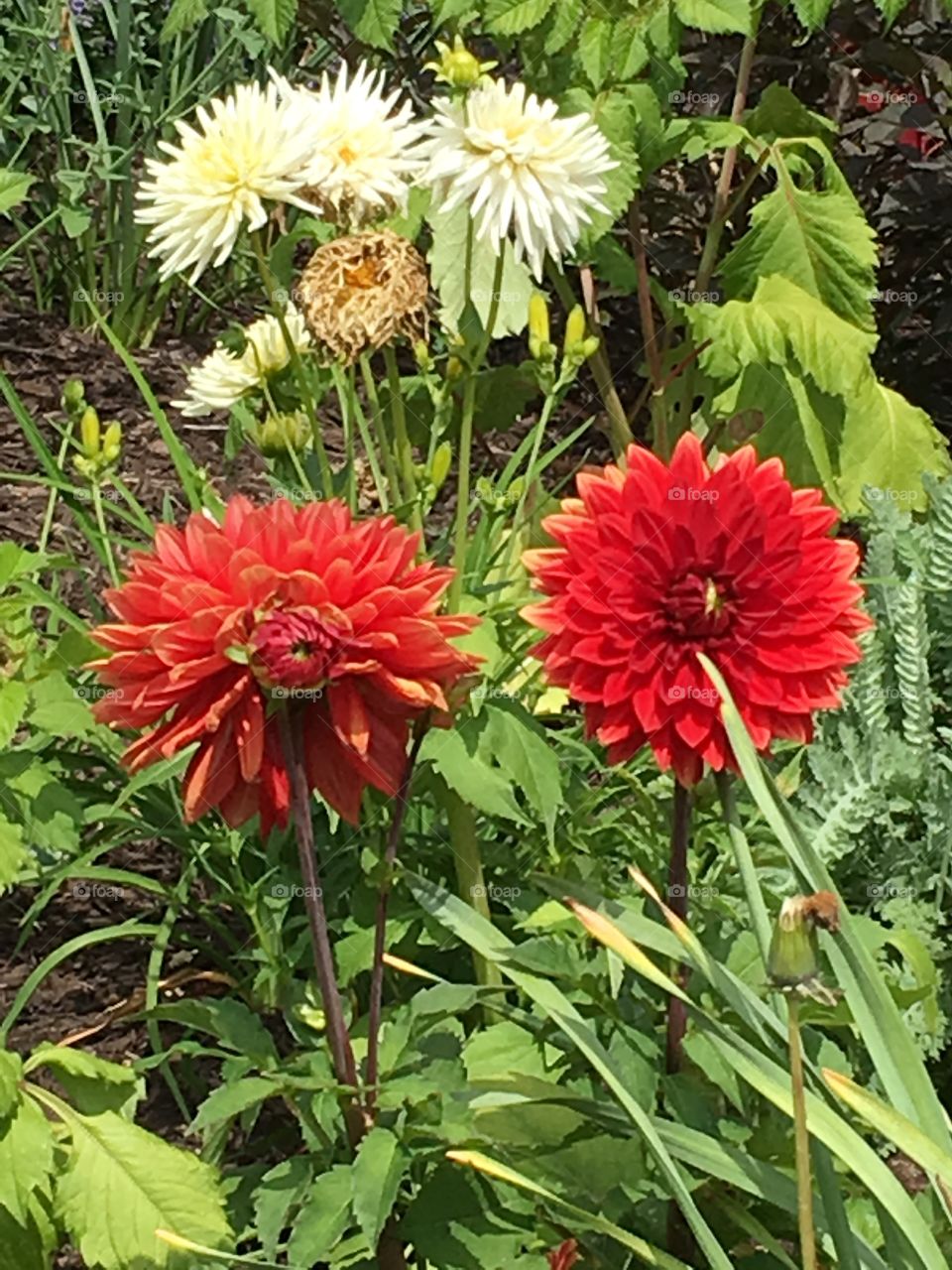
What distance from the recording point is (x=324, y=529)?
114 centimetres

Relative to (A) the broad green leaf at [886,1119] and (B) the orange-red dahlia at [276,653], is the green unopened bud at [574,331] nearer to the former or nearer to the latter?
(B) the orange-red dahlia at [276,653]

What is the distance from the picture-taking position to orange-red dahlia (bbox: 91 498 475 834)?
3.46ft

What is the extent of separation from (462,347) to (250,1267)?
2.62 feet

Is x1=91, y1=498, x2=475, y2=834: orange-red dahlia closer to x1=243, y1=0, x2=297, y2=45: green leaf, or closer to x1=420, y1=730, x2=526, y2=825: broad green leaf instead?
x1=420, y1=730, x2=526, y2=825: broad green leaf

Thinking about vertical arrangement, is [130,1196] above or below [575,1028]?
below

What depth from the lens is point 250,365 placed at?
175 centimetres

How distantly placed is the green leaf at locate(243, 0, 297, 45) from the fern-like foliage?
899 millimetres

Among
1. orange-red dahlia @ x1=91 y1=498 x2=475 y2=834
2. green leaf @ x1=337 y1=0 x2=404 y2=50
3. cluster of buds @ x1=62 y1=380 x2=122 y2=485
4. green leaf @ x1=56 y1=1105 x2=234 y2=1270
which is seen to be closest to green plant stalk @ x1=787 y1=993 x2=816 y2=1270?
orange-red dahlia @ x1=91 y1=498 x2=475 y2=834

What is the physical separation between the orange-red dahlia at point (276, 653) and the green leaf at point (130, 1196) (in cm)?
32

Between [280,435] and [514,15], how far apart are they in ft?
2.01

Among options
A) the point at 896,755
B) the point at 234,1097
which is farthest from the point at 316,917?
the point at 896,755

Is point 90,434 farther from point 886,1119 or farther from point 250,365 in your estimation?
point 886,1119

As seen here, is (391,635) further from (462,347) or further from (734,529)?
(462,347)

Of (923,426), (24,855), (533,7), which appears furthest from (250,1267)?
(923,426)
